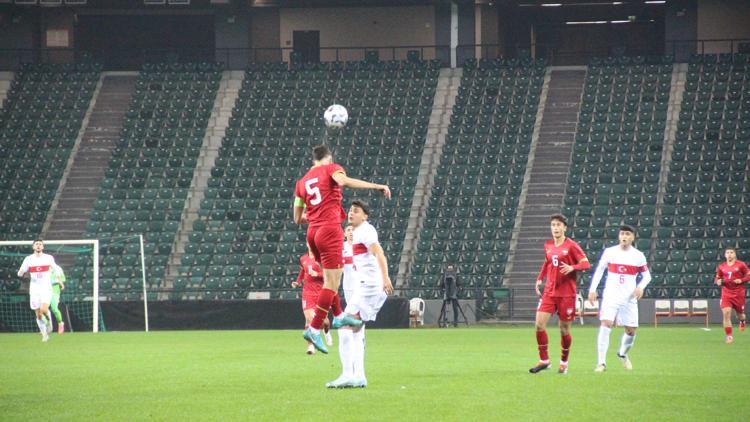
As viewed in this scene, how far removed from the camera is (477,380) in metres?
14.0

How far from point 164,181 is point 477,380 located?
3012cm

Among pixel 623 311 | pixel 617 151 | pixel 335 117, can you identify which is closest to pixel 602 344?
pixel 623 311

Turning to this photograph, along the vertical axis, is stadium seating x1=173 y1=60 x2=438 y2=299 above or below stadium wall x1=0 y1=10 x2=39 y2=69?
below

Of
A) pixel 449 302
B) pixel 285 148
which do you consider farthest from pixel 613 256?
pixel 285 148

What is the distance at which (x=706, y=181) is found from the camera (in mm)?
39375

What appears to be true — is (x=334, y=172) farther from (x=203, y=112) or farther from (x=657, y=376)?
(x=203, y=112)

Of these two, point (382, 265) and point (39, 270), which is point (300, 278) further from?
point (382, 265)

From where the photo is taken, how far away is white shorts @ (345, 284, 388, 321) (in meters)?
13.1

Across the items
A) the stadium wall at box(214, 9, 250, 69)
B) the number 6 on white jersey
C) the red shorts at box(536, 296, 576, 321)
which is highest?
the stadium wall at box(214, 9, 250, 69)

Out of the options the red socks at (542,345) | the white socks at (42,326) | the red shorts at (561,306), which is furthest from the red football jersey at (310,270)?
the white socks at (42,326)

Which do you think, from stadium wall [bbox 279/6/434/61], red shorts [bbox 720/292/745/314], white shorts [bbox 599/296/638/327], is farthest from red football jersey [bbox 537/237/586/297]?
stadium wall [bbox 279/6/434/61]

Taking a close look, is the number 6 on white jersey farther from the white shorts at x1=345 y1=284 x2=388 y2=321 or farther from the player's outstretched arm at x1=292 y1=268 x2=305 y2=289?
the player's outstretched arm at x1=292 y1=268 x2=305 y2=289

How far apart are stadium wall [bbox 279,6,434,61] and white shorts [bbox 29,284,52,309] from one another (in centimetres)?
2342

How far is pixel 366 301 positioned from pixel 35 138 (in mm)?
34002
